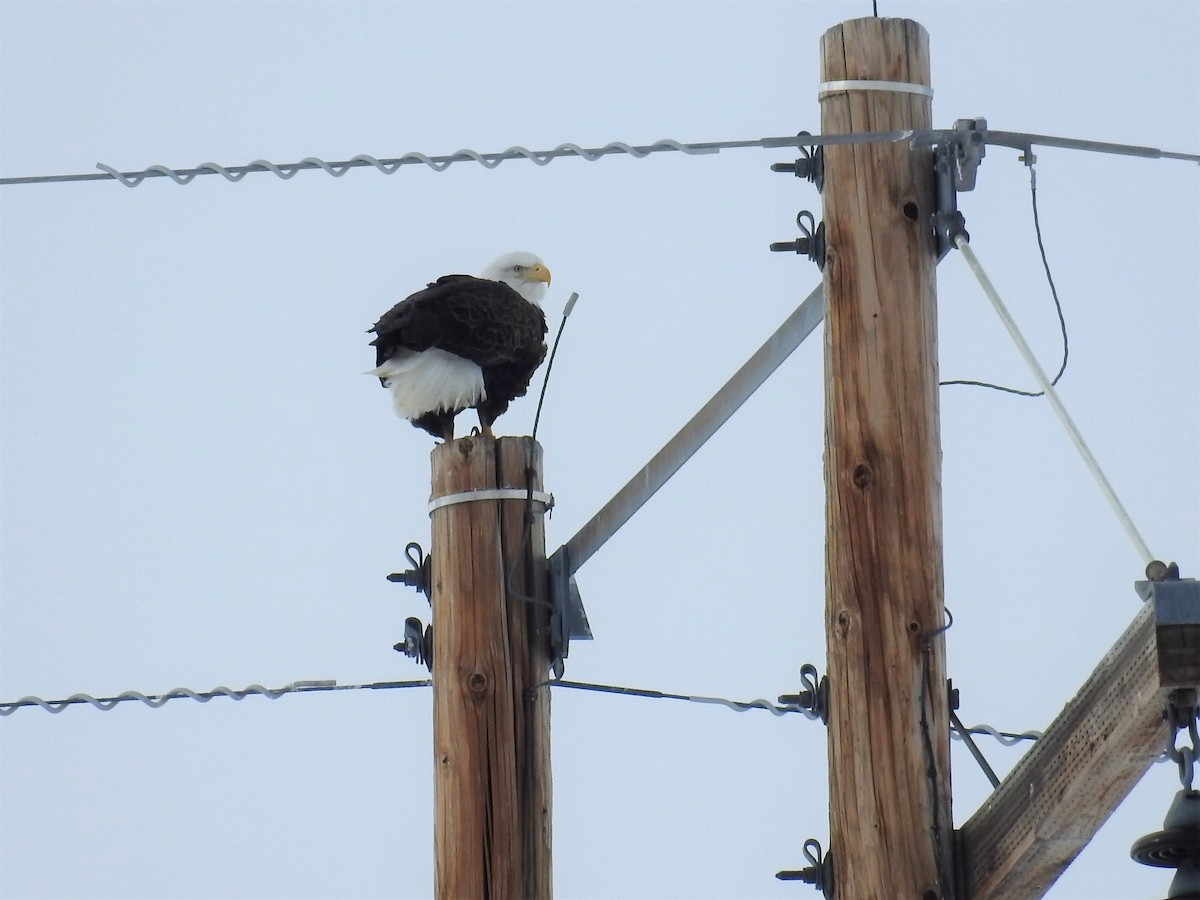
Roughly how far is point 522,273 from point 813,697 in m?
4.11

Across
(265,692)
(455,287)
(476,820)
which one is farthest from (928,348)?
(455,287)

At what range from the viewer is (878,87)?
212 inches

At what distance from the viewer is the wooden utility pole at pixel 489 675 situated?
548cm

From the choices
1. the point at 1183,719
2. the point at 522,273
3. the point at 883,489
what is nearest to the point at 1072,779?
the point at 1183,719

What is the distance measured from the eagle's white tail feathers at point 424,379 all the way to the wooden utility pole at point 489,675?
2.03 metres

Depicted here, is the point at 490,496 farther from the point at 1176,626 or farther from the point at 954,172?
the point at 1176,626

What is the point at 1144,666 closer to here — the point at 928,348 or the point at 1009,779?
the point at 1009,779

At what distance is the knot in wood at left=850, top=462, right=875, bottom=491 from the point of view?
5.16 m

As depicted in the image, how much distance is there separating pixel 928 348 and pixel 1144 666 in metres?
1.16

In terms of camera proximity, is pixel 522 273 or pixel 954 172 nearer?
pixel 954 172

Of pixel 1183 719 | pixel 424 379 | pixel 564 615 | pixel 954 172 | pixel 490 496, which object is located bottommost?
pixel 1183 719

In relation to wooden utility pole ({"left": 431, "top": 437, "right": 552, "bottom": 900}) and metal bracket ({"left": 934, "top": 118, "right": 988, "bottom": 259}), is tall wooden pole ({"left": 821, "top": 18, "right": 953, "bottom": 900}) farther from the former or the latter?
wooden utility pole ({"left": 431, "top": 437, "right": 552, "bottom": 900})

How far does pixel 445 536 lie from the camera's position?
571 cm

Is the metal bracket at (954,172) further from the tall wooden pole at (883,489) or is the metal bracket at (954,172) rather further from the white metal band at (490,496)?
the white metal band at (490,496)
